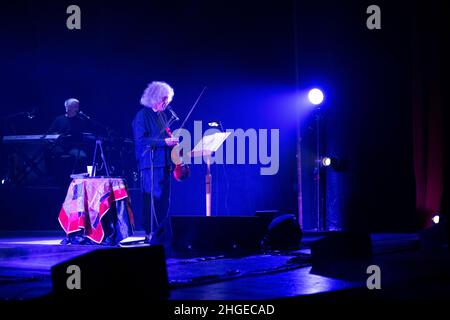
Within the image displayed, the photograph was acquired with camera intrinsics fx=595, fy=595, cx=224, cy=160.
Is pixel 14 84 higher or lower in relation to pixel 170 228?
higher

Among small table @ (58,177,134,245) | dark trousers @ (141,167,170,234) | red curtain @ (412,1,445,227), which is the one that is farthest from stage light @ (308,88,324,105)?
small table @ (58,177,134,245)

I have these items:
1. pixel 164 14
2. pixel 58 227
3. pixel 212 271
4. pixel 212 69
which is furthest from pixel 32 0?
pixel 212 271

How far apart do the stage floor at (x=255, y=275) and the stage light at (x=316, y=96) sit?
1963 mm

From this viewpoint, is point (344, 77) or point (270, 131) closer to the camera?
point (344, 77)

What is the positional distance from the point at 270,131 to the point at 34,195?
3168mm

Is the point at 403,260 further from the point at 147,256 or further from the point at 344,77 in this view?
the point at 344,77

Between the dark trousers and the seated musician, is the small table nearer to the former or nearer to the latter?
the dark trousers

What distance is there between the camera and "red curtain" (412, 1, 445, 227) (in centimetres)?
684

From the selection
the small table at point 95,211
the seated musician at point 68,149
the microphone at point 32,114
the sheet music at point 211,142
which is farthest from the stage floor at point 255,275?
the microphone at point 32,114

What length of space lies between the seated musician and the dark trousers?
6.31 ft

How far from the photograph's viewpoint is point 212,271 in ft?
13.4

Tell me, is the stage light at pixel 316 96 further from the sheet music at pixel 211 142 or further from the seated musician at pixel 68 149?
the seated musician at pixel 68 149

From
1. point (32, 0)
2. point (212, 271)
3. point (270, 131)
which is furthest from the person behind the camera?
point (32, 0)

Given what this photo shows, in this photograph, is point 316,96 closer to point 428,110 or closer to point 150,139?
point 428,110
